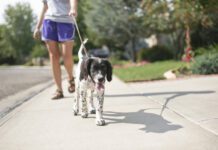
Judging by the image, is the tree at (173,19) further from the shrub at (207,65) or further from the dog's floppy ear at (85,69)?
the dog's floppy ear at (85,69)

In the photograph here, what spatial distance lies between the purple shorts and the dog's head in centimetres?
239

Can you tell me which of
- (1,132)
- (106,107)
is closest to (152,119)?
(106,107)

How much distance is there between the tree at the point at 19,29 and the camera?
6043 cm

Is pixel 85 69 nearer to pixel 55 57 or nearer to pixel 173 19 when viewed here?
pixel 55 57

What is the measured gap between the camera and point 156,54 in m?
29.4

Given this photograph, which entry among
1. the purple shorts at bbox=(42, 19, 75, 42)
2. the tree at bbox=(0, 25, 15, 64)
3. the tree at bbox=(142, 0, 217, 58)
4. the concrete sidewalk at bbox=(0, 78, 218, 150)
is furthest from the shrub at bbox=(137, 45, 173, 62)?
the tree at bbox=(0, 25, 15, 64)

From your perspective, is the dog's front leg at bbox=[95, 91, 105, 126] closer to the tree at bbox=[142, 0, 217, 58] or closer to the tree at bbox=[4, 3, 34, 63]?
the tree at bbox=[142, 0, 217, 58]

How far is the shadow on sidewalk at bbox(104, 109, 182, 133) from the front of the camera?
5196mm

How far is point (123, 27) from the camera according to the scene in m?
31.6

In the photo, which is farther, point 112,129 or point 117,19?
point 117,19

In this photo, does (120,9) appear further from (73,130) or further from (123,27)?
(73,130)

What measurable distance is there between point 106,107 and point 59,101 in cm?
128

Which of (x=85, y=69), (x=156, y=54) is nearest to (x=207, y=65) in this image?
(x=85, y=69)

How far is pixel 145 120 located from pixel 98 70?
0.95m
